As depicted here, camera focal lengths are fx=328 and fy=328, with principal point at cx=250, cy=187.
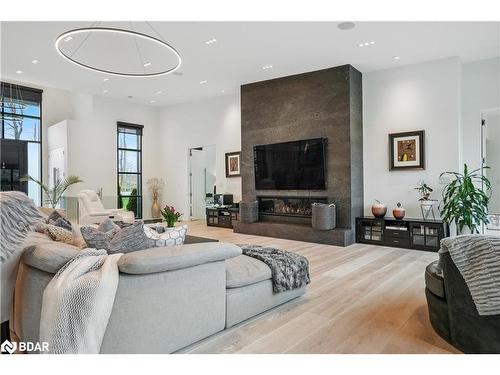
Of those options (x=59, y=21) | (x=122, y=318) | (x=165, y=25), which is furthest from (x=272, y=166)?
(x=122, y=318)

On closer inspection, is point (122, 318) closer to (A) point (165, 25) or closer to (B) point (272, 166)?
(A) point (165, 25)

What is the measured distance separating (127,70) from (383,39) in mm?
5052

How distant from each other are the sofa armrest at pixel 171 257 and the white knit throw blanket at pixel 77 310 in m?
0.12

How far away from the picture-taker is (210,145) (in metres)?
9.62

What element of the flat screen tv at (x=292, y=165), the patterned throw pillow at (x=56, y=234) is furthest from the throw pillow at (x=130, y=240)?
the flat screen tv at (x=292, y=165)

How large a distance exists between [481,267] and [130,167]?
9.82 meters

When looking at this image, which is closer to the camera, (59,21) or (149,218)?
(59,21)

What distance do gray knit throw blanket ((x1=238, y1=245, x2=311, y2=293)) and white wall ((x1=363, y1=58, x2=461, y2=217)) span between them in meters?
4.10

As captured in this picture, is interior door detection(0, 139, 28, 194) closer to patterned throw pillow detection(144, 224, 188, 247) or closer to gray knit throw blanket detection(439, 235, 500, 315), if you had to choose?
patterned throw pillow detection(144, 224, 188, 247)

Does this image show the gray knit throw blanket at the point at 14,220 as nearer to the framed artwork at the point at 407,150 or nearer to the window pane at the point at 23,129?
the framed artwork at the point at 407,150

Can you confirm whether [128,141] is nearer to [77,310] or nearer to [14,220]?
[14,220]

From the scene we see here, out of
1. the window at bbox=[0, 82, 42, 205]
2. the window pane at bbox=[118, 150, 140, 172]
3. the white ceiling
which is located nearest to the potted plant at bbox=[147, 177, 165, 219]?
the window pane at bbox=[118, 150, 140, 172]

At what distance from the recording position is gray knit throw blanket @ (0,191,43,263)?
1.88 meters

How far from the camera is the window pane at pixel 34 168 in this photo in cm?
858
